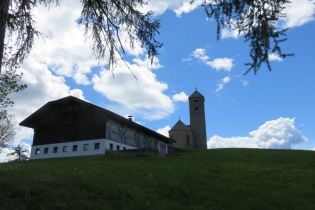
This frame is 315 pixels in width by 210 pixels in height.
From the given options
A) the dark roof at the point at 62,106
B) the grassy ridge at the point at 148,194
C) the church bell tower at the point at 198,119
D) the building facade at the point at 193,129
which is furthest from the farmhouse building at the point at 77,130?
the church bell tower at the point at 198,119

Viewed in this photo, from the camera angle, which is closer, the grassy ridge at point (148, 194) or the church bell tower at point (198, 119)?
the grassy ridge at point (148, 194)

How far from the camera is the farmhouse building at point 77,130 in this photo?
2975 cm

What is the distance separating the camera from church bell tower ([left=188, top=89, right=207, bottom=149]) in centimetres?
7325

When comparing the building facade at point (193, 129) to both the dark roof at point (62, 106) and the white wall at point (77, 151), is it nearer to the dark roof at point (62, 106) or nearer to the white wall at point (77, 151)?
the dark roof at point (62, 106)

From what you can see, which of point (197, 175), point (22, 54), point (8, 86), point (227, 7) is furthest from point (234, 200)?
point (8, 86)

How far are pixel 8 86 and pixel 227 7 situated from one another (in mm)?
19587

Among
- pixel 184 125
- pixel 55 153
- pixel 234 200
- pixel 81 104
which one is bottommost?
pixel 234 200

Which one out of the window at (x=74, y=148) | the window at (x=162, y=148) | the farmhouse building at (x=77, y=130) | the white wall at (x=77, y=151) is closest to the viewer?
the white wall at (x=77, y=151)

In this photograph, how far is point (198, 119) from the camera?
7600 cm

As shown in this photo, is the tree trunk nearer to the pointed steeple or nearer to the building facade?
the building facade

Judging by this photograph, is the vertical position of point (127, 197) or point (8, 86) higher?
point (8, 86)

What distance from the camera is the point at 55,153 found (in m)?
31.6

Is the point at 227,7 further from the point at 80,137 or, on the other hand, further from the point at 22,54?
the point at 80,137

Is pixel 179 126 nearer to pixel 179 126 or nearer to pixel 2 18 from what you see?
pixel 179 126
